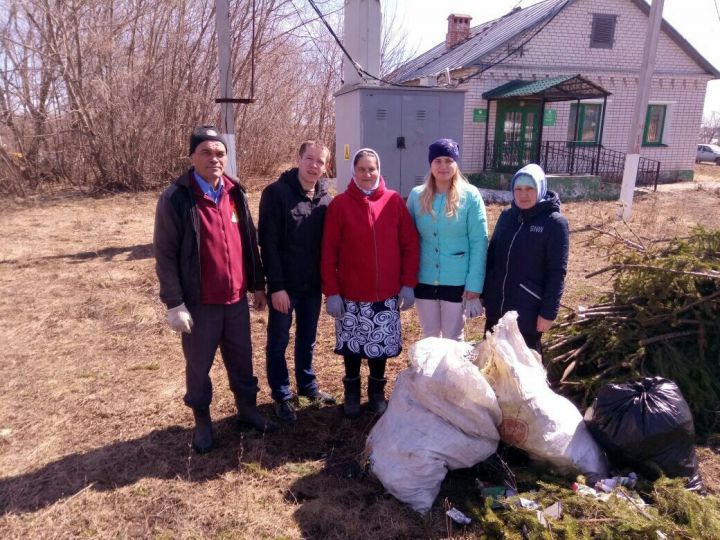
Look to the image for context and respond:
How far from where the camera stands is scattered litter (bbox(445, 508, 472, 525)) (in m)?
2.29

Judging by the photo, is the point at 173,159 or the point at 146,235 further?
the point at 173,159

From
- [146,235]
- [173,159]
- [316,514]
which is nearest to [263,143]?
[173,159]

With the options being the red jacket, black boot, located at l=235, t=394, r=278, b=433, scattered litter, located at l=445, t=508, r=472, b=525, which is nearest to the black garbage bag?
scattered litter, located at l=445, t=508, r=472, b=525

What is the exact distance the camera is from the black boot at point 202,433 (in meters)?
2.89

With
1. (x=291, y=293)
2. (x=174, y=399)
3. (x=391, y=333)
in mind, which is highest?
(x=291, y=293)

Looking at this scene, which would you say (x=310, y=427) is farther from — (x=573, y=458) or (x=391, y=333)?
(x=573, y=458)

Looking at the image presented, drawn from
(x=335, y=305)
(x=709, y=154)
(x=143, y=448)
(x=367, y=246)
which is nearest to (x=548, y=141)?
(x=367, y=246)

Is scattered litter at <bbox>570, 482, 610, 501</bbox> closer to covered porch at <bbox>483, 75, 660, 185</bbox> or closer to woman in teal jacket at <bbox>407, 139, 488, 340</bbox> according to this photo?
woman in teal jacket at <bbox>407, 139, 488, 340</bbox>

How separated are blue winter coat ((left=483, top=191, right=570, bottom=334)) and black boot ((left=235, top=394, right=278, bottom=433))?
5.06 ft

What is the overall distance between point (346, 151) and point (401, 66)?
1584 cm

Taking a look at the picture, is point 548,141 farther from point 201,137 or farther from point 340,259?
point 201,137

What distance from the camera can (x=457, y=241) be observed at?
2938 mm

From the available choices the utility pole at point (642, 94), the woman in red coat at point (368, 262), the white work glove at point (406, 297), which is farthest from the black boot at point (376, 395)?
the utility pole at point (642, 94)

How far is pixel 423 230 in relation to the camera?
2998 millimetres
